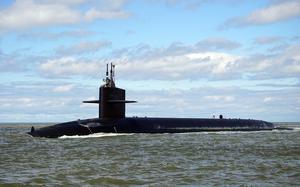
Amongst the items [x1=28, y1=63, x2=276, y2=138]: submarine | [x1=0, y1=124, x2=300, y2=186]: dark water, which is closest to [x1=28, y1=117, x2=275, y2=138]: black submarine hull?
[x1=28, y1=63, x2=276, y2=138]: submarine

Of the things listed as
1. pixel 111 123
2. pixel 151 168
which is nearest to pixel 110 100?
pixel 111 123

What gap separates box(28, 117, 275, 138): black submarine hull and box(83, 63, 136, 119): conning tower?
Result: 0.69 metres

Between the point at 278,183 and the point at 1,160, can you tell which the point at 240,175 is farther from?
the point at 1,160

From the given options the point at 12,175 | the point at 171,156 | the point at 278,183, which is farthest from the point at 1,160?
the point at 278,183

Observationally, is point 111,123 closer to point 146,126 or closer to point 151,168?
point 146,126

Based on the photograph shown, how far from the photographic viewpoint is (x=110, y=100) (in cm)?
4638

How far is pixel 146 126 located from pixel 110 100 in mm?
5853

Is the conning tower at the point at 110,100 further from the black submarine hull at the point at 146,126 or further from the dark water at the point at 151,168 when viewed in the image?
the dark water at the point at 151,168

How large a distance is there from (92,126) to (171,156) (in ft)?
65.5

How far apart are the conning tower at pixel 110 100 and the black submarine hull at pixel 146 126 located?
688 millimetres

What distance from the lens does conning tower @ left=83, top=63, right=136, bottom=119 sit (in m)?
46.4

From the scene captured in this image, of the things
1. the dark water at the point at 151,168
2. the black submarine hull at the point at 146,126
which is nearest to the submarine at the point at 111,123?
the black submarine hull at the point at 146,126

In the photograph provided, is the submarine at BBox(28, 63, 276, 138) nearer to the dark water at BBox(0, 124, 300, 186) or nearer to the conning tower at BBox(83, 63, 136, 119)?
the conning tower at BBox(83, 63, 136, 119)

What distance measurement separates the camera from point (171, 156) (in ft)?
84.6
